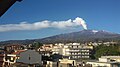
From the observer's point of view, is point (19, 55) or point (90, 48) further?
point (90, 48)

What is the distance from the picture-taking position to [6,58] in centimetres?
3331

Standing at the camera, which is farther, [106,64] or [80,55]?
[80,55]

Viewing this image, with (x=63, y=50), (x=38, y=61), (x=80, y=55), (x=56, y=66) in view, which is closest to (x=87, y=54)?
(x=80, y=55)

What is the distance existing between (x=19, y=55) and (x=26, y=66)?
6382 mm

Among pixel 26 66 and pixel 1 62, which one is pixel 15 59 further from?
pixel 26 66

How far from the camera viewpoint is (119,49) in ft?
168

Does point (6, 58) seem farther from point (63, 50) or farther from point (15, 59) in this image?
point (63, 50)

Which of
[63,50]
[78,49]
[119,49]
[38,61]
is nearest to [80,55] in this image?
[78,49]

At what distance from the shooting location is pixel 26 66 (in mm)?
25953

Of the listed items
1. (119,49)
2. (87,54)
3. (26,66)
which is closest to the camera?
(26,66)

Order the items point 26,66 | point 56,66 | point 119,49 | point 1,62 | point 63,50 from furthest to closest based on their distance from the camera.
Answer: point 63,50 → point 119,49 → point 1,62 → point 56,66 → point 26,66

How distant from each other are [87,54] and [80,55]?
4.87 ft

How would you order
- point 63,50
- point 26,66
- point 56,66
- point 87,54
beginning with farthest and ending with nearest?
point 63,50 < point 87,54 < point 56,66 < point 26,66

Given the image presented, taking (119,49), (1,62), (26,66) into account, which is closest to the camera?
(26,66)
